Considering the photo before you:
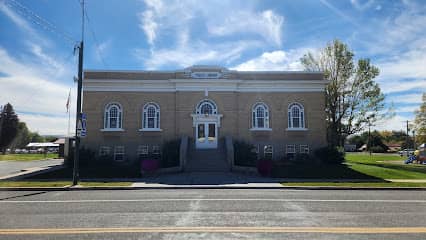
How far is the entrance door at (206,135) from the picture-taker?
26844mm

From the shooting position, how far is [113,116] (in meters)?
27.4

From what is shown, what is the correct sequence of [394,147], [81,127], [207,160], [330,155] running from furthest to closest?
[394,147]
[330,155]
[207,160]
[81,127]

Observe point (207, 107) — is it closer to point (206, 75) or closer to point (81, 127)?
point (206, 75)

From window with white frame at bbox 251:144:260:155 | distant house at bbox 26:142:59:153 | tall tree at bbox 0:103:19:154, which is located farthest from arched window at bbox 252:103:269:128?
distant house at bbox 26:142:59:153

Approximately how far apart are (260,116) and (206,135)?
494 cm

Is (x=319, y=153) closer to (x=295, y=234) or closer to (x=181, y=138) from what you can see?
(x=181, y=138)

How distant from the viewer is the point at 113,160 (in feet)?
87.2

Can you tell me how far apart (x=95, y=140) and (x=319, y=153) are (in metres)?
18.5

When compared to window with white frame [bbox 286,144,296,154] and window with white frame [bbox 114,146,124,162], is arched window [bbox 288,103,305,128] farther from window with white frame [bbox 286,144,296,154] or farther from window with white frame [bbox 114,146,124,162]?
window with white frame [bbox 114,146,124,162]

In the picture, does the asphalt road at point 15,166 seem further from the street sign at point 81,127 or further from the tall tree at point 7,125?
the tall tree at point 7,125

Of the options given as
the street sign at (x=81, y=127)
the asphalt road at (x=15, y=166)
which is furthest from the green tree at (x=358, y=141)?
the street sign at (x=81, y=127)

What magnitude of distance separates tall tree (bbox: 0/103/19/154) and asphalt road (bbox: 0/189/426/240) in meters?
65.5

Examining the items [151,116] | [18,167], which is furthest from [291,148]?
[18,167]

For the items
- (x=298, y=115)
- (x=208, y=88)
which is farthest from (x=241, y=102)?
(x=298, y=115)
